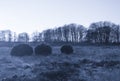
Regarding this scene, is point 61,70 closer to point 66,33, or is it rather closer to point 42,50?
point 42,50

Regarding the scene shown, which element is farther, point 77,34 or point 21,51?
point 77,34

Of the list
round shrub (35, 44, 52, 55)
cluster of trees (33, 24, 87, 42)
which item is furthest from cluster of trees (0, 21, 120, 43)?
round shrub (35, 44, 52, 55)

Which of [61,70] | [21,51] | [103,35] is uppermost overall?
[103,35]

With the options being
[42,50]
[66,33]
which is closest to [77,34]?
[66,33]

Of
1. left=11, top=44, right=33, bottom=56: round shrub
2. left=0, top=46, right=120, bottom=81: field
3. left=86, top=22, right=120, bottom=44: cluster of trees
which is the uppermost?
left=86, top=22, right=120, bottom=44: cluster of trees

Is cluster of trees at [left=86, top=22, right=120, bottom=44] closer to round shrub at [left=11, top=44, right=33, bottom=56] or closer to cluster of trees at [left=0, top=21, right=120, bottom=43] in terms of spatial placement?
cluster of trees at [left=0, top=21, right=120, bottom=43]

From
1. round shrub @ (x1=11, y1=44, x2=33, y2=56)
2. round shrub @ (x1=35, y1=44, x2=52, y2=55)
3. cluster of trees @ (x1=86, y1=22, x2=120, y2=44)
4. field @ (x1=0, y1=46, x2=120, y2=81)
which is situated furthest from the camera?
cluster of trees @ (x1=86, y1=22, x2=120, y2=44)

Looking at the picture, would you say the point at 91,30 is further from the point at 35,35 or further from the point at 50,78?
the point at 50,78

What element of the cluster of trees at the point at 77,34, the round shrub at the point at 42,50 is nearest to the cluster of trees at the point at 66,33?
the cluster of trees at the point at 77,34

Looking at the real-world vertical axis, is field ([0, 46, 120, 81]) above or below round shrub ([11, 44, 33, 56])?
below

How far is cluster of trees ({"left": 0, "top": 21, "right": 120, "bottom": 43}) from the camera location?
304ft

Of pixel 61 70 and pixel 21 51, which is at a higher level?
pixel 21 51

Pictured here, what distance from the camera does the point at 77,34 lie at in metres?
108

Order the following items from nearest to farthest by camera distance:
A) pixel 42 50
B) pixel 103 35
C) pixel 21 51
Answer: pixel 21 51, pixel 42 50, pixel 103 35
